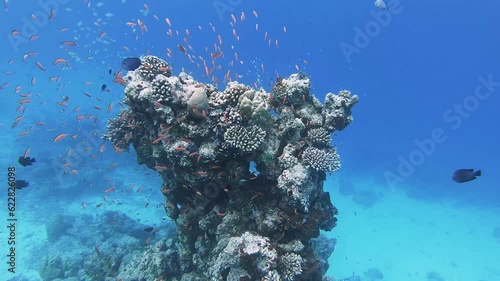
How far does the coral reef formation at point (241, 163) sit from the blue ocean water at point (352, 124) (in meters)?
4.48

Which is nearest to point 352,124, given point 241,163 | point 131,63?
point 241,163

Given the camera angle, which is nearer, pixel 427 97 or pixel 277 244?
pixel 277 244

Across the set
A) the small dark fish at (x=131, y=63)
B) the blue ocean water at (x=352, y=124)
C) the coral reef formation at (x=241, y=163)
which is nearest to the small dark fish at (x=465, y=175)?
the coral reef formation at (x=241, y=163)

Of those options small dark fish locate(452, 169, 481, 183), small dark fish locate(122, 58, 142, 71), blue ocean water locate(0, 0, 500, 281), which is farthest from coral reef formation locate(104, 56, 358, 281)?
blue ocean water locate(0, 0, 500, 281)

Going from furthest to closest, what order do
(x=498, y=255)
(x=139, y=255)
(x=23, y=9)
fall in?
(x=23, y=9) → (x=498, y=255) → (x=139, y=255)

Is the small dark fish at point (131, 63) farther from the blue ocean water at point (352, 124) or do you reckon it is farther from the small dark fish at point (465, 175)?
the small dark fish at point (465, 175)

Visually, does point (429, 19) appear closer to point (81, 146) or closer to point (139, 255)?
point (81, 146)

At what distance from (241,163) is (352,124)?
67469 mm

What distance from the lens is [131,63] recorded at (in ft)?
26.7

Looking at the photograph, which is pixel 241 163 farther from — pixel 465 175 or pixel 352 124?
pixel 352 124

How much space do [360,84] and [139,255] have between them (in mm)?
89823

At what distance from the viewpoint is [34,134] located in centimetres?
3266

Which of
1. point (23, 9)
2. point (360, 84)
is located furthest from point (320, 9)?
point (23, 9)

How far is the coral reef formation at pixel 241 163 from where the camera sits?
22.3 feet
